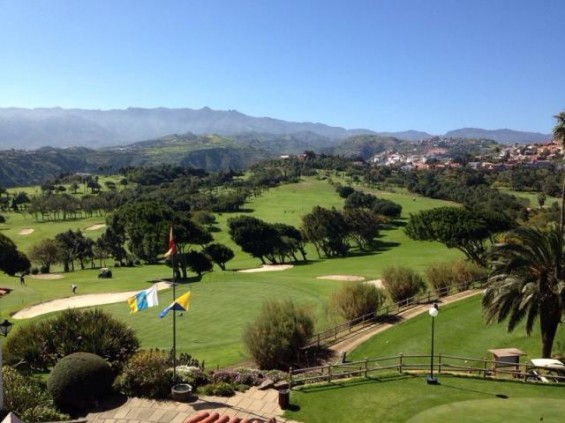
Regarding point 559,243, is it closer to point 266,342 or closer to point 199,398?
point 266,342

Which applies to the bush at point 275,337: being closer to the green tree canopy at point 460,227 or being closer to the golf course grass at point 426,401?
the golf course grass at point 426,401

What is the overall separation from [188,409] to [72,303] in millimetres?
29690

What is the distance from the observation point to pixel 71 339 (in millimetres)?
22859

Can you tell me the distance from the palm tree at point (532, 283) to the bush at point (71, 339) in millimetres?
17696

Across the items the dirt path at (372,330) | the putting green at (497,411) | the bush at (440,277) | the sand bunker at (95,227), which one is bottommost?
the sand bunker at (95,227)

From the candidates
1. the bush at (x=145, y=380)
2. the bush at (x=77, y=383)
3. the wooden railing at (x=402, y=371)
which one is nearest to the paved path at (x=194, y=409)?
the bush at (x=145, y=380)

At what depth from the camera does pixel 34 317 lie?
38469 millimetres

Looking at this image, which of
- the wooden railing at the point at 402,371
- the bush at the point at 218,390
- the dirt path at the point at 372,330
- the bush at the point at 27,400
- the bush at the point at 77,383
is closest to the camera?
the bush at the point at 27,400

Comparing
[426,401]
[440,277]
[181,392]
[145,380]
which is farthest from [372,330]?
[145,380]

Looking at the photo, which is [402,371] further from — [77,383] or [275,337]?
[77,383]

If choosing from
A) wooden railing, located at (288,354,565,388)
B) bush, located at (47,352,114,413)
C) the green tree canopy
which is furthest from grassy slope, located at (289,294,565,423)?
the green tree canopy

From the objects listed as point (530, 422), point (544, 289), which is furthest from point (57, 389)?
point (544, 289)

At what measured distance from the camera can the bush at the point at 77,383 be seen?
18275 mm

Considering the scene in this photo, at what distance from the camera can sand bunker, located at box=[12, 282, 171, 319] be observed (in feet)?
134
